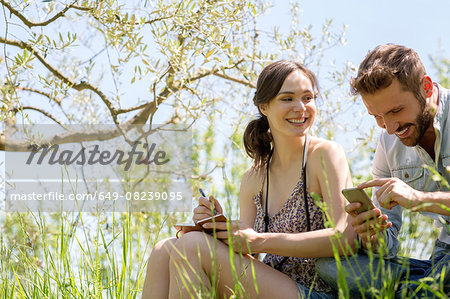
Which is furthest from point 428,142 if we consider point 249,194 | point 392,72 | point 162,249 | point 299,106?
point 162,249

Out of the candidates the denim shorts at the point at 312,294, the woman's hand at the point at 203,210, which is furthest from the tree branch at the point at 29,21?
the denim shorts at the point at 312,294

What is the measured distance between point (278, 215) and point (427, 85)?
947mm

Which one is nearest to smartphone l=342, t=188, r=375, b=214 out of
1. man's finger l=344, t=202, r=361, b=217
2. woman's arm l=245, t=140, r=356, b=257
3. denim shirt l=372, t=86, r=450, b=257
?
man's finger l=344, t=202, r=361, b=217

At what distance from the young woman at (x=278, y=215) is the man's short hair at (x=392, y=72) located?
32cm

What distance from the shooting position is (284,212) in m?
2.75

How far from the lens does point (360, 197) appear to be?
6.79ft

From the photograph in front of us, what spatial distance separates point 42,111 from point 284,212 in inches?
109

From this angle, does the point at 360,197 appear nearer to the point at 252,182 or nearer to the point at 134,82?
the point at 252,182

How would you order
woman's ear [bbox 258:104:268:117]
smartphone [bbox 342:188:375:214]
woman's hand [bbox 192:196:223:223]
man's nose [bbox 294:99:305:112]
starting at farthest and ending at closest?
woman's ear [bbox 258:104:268:117], man's nose [bbox 294:99:305:112], woman's hand [bbox 192:196:223:223], smartphone [bbox 342:188:375:214]

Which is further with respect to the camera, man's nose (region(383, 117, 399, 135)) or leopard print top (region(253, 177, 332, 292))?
leopard print top (region(253, 177, 332, 292))

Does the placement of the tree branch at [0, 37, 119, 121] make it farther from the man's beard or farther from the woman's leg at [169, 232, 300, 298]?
the man's beard

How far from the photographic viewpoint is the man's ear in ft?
8.29

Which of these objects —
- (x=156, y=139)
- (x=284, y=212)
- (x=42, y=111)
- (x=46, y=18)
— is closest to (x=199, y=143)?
(x=156, y=139)

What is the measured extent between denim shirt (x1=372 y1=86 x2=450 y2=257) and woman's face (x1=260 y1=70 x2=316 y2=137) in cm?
43
